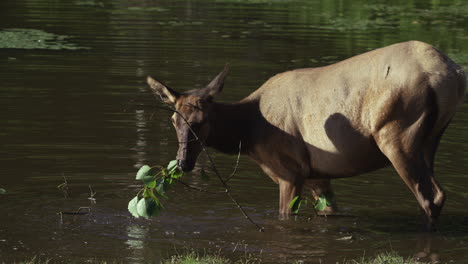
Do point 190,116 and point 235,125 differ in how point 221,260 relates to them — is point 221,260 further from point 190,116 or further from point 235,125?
point 235,125

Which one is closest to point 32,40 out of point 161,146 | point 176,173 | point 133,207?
point 161,146

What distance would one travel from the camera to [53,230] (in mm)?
10102

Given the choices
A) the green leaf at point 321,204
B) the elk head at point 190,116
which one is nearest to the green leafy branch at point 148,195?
the elk head at point 190,116

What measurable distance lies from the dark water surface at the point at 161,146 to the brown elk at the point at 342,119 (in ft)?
1.98

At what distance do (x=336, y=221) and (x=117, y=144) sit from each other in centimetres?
411

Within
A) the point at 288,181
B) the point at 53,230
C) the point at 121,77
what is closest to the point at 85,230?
the point at 53,230

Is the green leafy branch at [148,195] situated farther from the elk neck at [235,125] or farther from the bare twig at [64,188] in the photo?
the bare twig at [64,188]

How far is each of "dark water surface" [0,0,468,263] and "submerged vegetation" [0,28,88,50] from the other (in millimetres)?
372

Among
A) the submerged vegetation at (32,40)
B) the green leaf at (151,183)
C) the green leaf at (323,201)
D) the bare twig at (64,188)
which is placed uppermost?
the green leaf at (151,183)

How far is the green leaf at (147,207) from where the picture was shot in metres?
9.37

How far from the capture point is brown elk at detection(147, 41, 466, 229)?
32.3 feet

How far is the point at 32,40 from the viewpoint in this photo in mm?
22312

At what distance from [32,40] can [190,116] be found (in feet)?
42.2

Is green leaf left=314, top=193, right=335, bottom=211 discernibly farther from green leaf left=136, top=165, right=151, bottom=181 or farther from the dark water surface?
green leaf left=136, top=165, right=151, bottom=181
